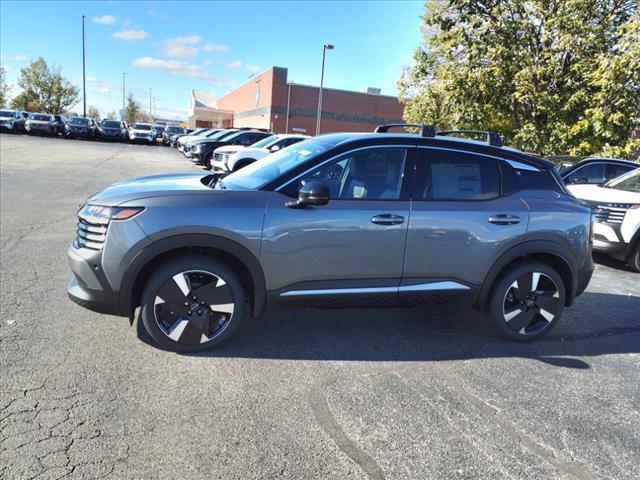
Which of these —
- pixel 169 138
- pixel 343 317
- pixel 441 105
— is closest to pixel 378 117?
pixel 169 138

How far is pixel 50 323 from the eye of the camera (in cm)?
396

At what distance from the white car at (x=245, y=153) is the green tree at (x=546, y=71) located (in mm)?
5796

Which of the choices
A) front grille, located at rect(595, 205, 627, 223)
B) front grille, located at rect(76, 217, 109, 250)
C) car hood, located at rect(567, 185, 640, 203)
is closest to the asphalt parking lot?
front grille, located at rect(76, 217, 109, 250)

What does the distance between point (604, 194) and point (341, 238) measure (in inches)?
237

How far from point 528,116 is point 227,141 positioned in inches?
441

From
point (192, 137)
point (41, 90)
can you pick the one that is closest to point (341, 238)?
point (192, 137)

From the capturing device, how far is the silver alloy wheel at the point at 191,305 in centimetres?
352

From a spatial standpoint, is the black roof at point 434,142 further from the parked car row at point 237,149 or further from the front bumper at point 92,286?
the parked car row at point 237,149

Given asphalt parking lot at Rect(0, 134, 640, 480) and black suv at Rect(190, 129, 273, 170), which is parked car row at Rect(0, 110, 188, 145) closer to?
black suv at Rect(190, 129, 273, 170)

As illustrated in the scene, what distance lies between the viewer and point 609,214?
7.33m

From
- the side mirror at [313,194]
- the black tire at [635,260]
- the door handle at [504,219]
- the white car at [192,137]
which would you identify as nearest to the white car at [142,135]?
the white car at [192,137]

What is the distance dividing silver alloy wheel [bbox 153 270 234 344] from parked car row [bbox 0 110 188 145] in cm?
3486

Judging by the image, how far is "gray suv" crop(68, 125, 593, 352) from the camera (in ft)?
11.4

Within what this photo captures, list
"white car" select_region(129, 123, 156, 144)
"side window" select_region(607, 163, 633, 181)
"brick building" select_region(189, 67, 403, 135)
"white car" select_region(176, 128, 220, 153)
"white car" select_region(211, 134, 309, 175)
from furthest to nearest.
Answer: "brick building" select_region(189, 67, 403, 135), "white car" select_region(129, 123, 156, 144), "white car" select_region(176, 128, 220, 153), "white car" select_region(211, 134, 309, 175), "side window" select_region(607, 163, 633, 181)
